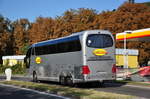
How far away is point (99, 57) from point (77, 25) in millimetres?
51011

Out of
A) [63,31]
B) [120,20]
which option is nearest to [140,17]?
[120,20]

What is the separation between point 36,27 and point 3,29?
10.3m

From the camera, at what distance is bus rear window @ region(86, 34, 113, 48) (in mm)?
21406

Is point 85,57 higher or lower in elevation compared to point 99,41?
lower

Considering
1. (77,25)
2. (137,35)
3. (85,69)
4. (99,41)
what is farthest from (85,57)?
(77,25)

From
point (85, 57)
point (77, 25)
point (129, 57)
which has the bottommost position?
point (85, 57)

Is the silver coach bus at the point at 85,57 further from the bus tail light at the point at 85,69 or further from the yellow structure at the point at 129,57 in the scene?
the yellow structure at the point at 129,57

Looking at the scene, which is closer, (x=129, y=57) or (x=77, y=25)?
(x=129, y=57)

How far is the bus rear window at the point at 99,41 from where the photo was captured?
2141 cm

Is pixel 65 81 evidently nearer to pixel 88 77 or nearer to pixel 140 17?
pixel 88 77

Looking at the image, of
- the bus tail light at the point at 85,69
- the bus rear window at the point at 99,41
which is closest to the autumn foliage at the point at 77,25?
the bus rear window at the point at 99,41

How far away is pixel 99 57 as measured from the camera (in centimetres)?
2139

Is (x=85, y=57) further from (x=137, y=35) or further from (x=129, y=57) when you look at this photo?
(x=129, y=57)

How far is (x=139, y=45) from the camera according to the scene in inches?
2566
